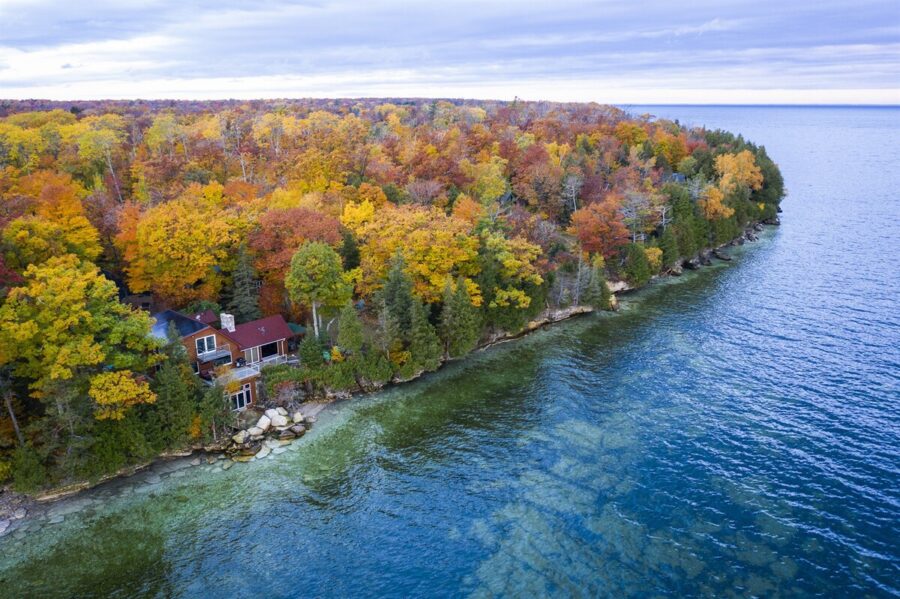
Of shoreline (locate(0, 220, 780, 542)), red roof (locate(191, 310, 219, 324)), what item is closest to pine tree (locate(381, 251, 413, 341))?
shoreline (locate(0, 220, 780, 542))

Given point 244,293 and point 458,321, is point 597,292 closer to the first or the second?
point 458,321

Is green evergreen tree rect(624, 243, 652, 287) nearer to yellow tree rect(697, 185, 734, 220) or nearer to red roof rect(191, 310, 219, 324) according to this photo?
yellow tree rect(697, 185, 734, 220)

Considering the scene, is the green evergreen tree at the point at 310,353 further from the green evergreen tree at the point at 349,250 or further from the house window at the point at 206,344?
the green evergreen tree at the point at 349,250

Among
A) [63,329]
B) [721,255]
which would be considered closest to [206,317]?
[63,329]

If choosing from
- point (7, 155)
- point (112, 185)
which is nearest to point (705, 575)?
point (112, 185)

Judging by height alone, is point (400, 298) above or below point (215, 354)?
above

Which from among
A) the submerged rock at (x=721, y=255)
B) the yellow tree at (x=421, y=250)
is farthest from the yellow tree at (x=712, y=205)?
the yellow tree at (x=421, y=250)
